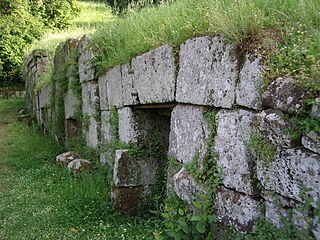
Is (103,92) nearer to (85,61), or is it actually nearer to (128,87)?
(85,61)

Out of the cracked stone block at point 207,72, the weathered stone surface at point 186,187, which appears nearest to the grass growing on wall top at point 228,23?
the cracked stone block at point 207,72

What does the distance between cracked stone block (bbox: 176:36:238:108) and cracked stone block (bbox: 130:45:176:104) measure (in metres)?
0.20

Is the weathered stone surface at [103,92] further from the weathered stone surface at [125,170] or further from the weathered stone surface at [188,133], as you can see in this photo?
the weathered stone surface at [188,133]

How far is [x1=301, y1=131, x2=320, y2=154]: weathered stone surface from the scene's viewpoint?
1847 millimetres

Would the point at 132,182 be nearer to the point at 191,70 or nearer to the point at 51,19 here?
the point at 191,70

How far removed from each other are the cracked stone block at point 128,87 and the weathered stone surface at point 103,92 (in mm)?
787

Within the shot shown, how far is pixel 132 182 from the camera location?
4.40 meters

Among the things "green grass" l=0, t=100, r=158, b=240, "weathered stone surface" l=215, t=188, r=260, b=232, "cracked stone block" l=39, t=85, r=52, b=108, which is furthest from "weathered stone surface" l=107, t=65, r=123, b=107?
"cracked stone block" l=39, t=85, r=52, b=108

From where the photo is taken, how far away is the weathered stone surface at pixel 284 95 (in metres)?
1.98

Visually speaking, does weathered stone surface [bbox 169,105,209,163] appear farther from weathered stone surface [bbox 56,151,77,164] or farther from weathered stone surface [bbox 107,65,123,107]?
weathered stone surface [bbox 56,151,77,164]

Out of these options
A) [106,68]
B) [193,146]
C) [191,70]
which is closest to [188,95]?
[191,70]

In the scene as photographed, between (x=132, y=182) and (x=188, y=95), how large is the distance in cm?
173

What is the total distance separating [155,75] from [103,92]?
1.88 metres

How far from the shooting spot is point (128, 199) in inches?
173
